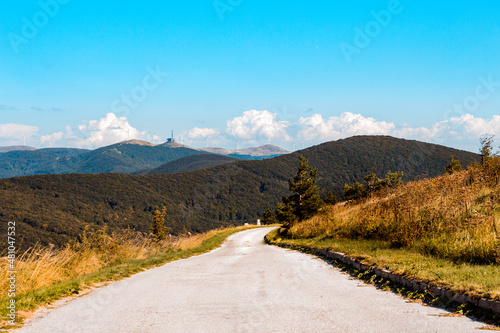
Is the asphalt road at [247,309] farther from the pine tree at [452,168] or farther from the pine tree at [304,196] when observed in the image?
the pine tree at [304,196]

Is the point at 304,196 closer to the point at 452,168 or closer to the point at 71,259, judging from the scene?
the point at 452,168

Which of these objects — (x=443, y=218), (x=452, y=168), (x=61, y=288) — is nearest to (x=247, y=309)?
(x=61, y=288)

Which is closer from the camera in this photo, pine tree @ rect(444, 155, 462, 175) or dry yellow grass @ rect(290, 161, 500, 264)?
dry yellow grass @ rect(290, 161, 500, 264)

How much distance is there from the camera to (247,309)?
6.20 meters

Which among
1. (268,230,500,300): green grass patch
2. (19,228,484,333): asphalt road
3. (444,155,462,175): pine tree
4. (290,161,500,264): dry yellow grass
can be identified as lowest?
(19,228,484,333): asphalt road

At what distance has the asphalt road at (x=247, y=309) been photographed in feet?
17.0

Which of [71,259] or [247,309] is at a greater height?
[71,259]

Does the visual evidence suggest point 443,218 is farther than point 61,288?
Yes

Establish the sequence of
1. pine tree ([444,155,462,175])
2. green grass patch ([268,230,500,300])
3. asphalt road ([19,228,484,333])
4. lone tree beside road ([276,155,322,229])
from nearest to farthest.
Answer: asphalt road ([19,228,484,333]) → green grass patch ([268,230,500,300]) → pine tree ([444,155,462,175]) → lone tree beside road ([276,155,322,229])

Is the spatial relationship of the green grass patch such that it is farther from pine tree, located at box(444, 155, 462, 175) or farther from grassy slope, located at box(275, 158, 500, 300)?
pine tree, located at box(444, 155, 462, 175)

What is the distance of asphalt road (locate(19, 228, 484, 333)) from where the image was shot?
5.17m
